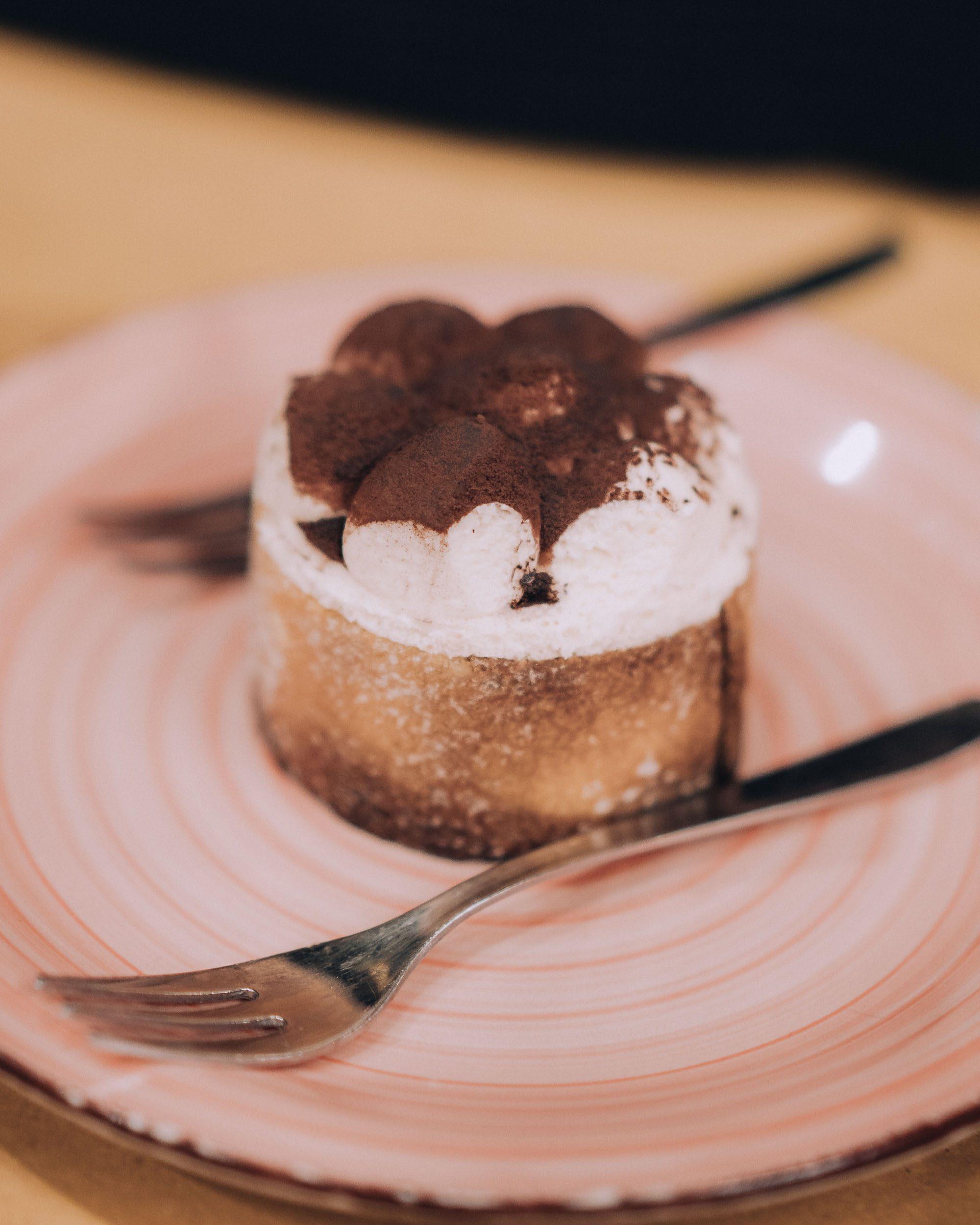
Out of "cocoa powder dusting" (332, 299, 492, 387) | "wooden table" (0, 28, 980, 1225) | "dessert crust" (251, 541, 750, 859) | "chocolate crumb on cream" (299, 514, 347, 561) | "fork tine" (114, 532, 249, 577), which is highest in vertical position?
"wooden table" (0, 28, 980, 1225)

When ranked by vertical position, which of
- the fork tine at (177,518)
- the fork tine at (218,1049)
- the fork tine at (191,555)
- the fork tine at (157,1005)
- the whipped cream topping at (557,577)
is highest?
the fork tine at (177,518)

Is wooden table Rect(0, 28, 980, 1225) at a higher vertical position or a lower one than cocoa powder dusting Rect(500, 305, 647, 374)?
higher

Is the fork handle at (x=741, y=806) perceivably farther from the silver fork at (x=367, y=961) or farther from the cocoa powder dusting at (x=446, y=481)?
the cocoa powder dusting at (x=446, y=481)

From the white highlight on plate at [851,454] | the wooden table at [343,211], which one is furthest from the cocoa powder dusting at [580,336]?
the wooden table at [343,211]

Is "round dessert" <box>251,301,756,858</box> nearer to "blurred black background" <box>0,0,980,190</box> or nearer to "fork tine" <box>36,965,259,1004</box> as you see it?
"fork tine" <box>36,965,259,1004</box>

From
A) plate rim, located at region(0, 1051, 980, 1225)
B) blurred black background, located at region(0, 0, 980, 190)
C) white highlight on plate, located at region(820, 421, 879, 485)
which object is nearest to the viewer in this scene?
plate rim, located at region(0, 1051, 980, 1225)

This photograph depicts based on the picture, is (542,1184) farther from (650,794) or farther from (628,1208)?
(650,794)

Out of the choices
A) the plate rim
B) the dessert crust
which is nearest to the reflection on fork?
the dessert crust
